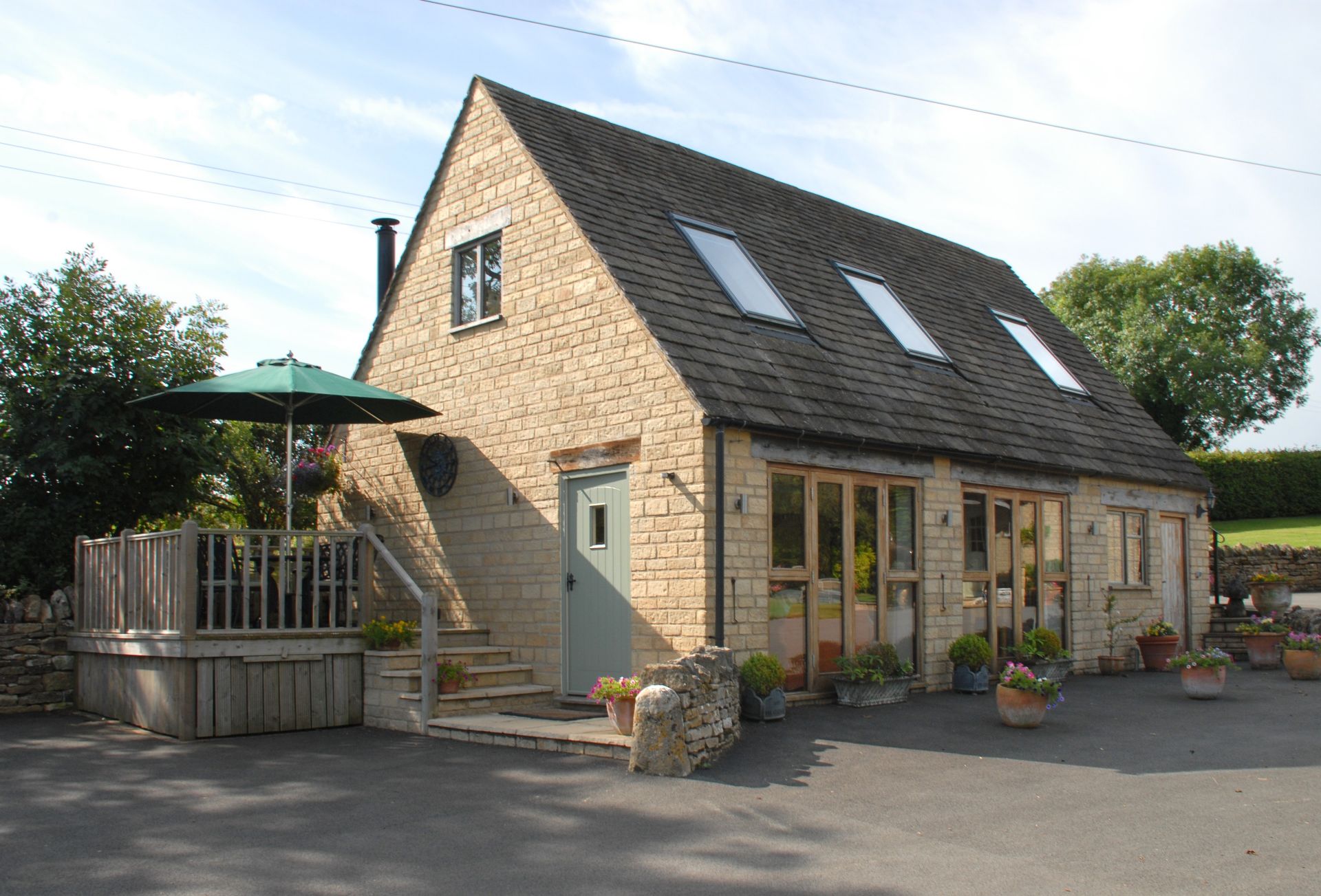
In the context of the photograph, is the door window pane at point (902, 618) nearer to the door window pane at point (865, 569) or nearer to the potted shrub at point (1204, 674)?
the door window pane at point (865, 569)

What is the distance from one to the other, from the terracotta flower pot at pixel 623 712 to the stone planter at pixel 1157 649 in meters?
9.65

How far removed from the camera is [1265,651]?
15.3 m

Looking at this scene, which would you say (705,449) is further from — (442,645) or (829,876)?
(829,876)

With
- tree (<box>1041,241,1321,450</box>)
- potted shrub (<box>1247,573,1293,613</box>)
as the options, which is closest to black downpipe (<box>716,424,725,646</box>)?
potted shrub (<box>1247,573,1293,613</box>)

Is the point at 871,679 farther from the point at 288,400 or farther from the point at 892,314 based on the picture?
the point at 288,400

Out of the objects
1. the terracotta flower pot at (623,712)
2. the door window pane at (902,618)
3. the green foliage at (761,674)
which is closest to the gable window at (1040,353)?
the door window pane at (902,618)

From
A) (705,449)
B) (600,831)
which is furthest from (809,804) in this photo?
(705,449)

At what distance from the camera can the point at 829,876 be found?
18.8ft

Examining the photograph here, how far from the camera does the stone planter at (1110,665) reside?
15078mm

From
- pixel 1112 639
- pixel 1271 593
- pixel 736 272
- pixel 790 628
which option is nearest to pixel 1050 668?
pixel 1112 639

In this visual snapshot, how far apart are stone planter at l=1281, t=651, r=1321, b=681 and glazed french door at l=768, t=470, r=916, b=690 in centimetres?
521

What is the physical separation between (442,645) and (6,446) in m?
5.85

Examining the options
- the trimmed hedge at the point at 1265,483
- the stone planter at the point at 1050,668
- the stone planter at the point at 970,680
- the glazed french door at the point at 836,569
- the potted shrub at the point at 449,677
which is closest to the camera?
the potted shrub at the point at 449,677

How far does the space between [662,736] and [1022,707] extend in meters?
3.77
